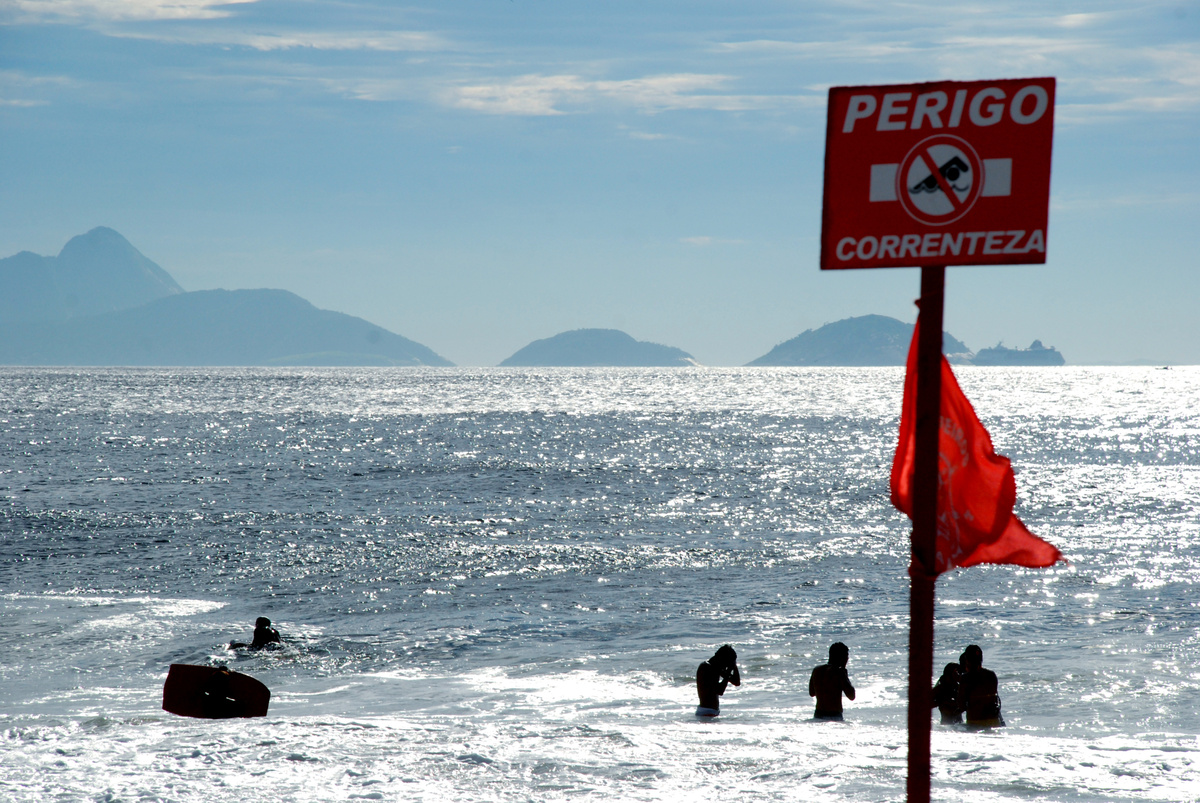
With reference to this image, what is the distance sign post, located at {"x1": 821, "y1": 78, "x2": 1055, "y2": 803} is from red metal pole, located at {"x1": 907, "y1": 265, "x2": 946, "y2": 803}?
4 cm

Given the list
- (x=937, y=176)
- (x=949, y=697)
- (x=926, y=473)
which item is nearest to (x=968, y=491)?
(x=926, y=473)

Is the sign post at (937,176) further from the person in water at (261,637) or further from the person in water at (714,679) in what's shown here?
the person in water at (261,637)

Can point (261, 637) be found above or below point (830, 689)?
below

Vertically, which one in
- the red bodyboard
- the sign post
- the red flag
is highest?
the sign post

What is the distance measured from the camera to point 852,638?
22.1m

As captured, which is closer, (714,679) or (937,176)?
(937,176)

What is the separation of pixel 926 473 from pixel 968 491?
0.50 meters

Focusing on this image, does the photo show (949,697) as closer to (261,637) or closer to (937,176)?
(937,176)

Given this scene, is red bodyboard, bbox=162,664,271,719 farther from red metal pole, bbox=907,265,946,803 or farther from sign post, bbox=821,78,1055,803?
sign post, bbox=821,78,1055,803

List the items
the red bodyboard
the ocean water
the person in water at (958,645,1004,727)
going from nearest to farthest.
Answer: the ocean water
the red bodyboard
the person in water at (958,645,1004,727)

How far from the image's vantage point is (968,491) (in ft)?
17.0

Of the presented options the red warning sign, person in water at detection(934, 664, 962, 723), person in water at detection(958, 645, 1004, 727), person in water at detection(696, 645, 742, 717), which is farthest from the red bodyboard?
the red warning sign

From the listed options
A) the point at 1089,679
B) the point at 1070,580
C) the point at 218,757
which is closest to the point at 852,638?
the point at 1089,679

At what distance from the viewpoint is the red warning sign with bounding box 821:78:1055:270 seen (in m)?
4.50
